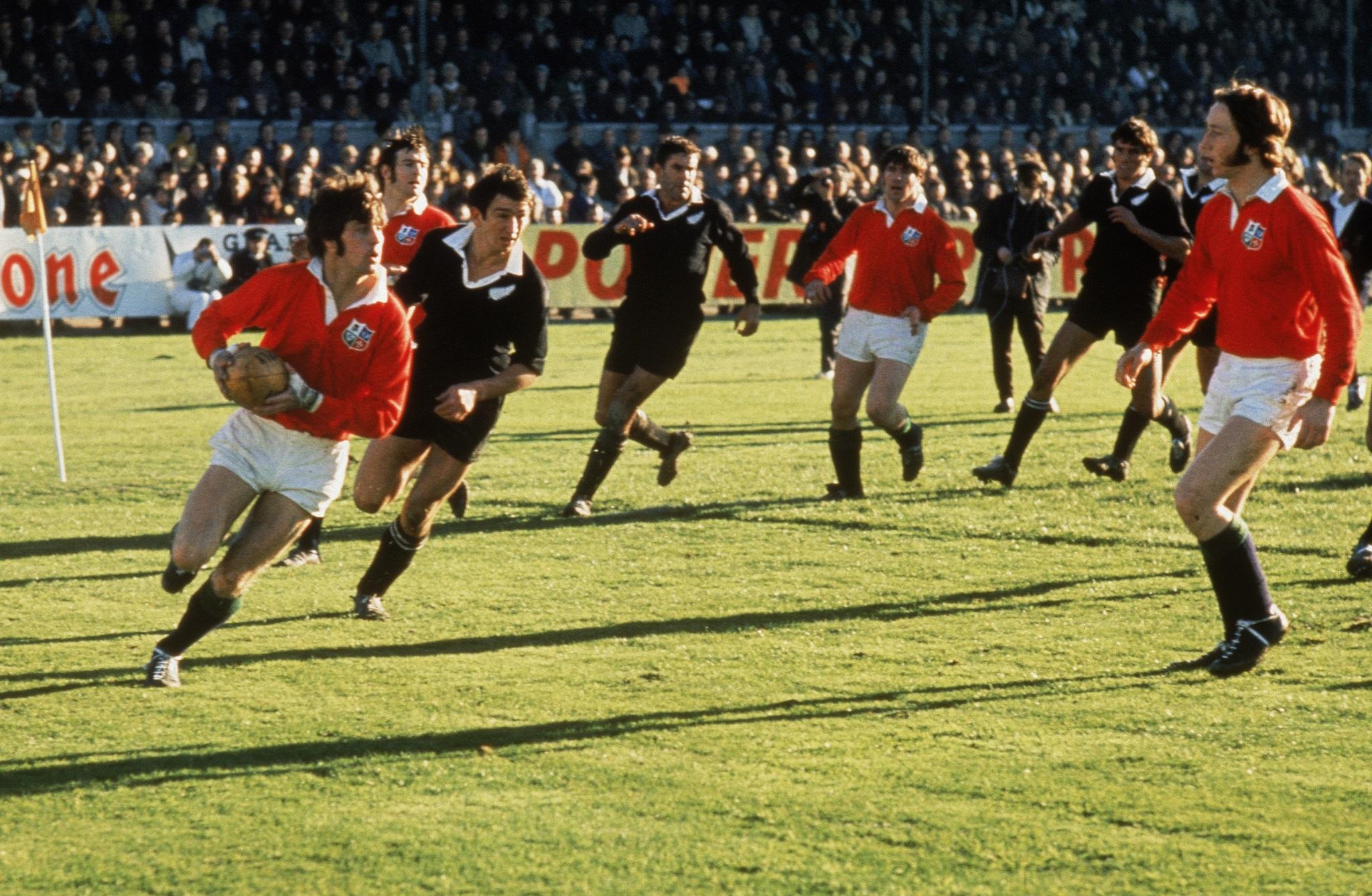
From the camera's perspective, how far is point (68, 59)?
937 inches

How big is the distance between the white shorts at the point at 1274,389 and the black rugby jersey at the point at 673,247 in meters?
4.15

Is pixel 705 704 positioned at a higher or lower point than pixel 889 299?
lower

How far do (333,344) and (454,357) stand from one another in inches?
54.8

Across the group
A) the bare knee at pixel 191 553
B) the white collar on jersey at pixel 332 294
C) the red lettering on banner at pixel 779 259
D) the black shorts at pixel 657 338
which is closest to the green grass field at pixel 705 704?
the bare knee at pixel 191 553

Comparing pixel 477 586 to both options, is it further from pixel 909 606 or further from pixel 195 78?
pixel 195 78

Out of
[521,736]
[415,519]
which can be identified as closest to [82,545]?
[415,519]

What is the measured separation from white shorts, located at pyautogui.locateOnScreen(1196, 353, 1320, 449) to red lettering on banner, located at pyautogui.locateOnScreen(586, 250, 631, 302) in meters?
18.0

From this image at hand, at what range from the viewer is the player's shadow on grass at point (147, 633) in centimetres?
711

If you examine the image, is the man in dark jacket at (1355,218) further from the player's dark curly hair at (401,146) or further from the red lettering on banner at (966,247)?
the red lettering on banner at (966,247)

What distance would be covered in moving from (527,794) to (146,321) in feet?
62.6

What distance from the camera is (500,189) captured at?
292 inches

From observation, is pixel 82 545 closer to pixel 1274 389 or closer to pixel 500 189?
pixel 500 189

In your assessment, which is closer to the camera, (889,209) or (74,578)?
(74,578)

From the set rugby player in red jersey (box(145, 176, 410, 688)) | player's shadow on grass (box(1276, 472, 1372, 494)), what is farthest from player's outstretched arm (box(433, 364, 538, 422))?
player's shadow on grass (box(1276, 472, 1372, 494))
